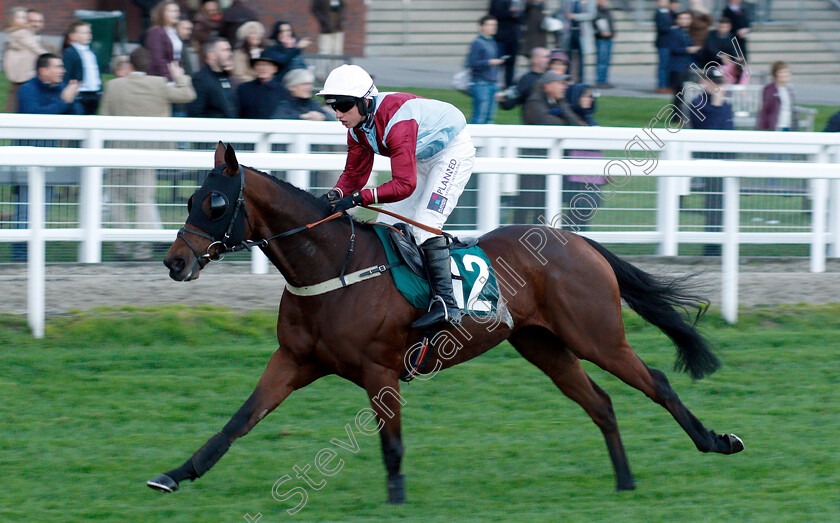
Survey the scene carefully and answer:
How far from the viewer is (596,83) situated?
46.1 feet

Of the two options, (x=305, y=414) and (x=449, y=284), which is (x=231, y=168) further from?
(x=305, y=414)

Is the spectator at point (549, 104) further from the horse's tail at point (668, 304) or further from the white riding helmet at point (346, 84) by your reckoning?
the white riding helmet at point (346, 84)

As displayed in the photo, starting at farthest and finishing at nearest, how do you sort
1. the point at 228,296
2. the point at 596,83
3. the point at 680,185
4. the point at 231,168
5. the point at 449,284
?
the point at 596,83 → the point at 680,185 → the point at 228,296 → the point at 449,284 → the point at 231,168

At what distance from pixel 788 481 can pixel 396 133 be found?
1.94 meters

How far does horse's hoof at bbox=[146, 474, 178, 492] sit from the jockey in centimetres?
101

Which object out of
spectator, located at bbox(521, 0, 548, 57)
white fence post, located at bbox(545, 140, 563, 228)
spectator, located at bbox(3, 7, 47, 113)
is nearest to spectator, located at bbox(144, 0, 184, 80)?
spectator, located at bbox(3, 7, 47, 113)

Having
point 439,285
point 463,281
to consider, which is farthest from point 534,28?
point 439,285

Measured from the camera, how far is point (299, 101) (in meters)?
7.74

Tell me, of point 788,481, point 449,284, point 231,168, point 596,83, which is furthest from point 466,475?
point 596,83

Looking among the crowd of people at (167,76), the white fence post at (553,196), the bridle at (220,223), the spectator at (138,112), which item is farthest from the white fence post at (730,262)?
the bridle at (220,223)

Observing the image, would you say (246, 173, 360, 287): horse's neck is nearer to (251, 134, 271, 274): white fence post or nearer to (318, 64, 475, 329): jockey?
(318, 64, 475, 329): jockey

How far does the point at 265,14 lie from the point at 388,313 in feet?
40.0

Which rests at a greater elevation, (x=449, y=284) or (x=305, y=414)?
(x=449, y=284)

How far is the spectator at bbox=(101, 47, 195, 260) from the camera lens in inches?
246
